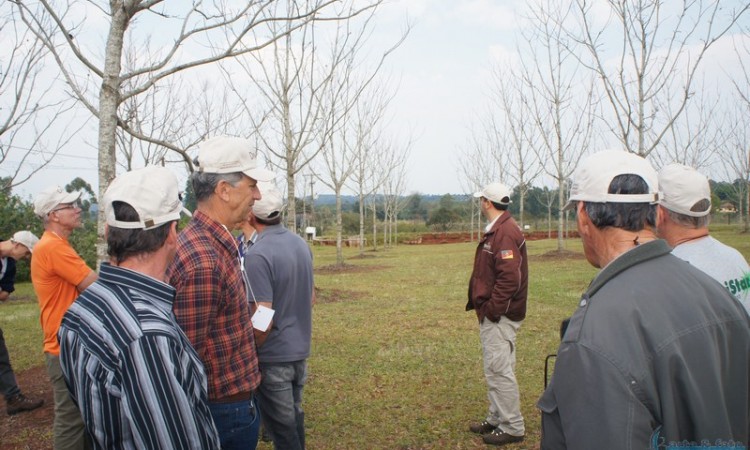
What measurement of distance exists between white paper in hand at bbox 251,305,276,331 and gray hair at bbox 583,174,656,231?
1.94 meters

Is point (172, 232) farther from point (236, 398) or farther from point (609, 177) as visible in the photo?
point (609, 177)

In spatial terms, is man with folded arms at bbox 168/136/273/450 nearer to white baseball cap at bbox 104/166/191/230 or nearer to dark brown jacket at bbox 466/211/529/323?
white baseball cap at bbox 104/166/191/230

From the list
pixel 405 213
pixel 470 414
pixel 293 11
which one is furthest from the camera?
pixel 405 213

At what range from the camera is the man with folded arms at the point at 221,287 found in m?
2.21

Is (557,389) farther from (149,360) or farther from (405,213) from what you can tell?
(405,213)

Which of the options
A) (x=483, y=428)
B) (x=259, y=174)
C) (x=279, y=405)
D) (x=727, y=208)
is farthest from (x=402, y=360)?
(x=727, y=208)

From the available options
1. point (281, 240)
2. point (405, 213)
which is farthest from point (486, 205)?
point (405, 213)

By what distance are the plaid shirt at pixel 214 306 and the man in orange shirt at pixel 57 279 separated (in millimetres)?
1666

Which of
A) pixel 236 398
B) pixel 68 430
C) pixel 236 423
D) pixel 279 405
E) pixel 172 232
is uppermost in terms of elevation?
pixel 172 232

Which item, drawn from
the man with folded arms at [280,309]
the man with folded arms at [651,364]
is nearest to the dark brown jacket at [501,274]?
the man with folded arms at [280,309]

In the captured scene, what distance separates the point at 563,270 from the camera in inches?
632

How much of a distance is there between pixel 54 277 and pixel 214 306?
209 centimetres

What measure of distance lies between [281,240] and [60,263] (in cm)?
163

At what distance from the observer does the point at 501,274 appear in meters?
4.21
